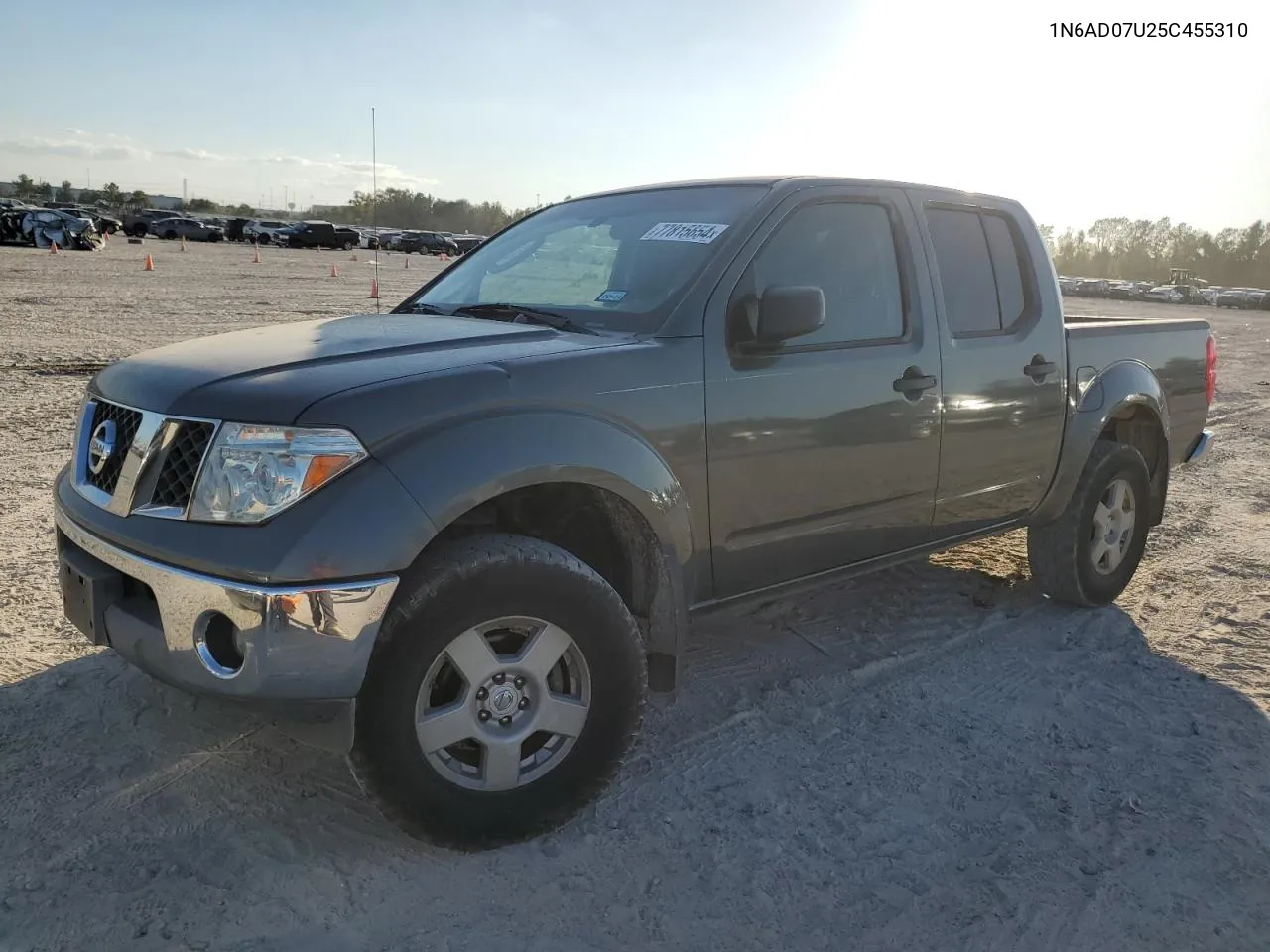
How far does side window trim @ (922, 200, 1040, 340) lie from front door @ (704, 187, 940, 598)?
23 centimetres

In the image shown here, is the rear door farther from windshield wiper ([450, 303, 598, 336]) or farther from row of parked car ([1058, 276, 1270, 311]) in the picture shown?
row of parked car ([1058, 276, 1270, 311])

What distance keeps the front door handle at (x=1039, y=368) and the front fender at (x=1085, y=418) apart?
23cm

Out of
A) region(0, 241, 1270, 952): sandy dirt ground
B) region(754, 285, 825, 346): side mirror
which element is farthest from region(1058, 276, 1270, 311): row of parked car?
region(754, 285, 825, 346): side mirror

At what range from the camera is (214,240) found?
5631cm

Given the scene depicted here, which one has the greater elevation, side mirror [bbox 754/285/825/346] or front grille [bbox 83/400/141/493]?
side mirror [bbox 754/285/825/346]

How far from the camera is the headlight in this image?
2.38 meters

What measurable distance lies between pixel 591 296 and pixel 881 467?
1235 mm

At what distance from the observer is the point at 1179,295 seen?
49969 millimetres

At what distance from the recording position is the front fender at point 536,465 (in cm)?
249

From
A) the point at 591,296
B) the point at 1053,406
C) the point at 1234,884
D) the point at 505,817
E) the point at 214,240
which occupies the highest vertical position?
the point at 214,240

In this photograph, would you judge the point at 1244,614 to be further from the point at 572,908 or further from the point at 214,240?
the point at 214,240

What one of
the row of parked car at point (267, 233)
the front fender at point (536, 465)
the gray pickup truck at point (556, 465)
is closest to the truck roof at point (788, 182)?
the gray pickup truck at point (556, 465)

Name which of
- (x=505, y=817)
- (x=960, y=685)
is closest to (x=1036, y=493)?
(x=960, y=685)

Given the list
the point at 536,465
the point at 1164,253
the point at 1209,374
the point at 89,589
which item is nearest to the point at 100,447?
the point at 89,589
